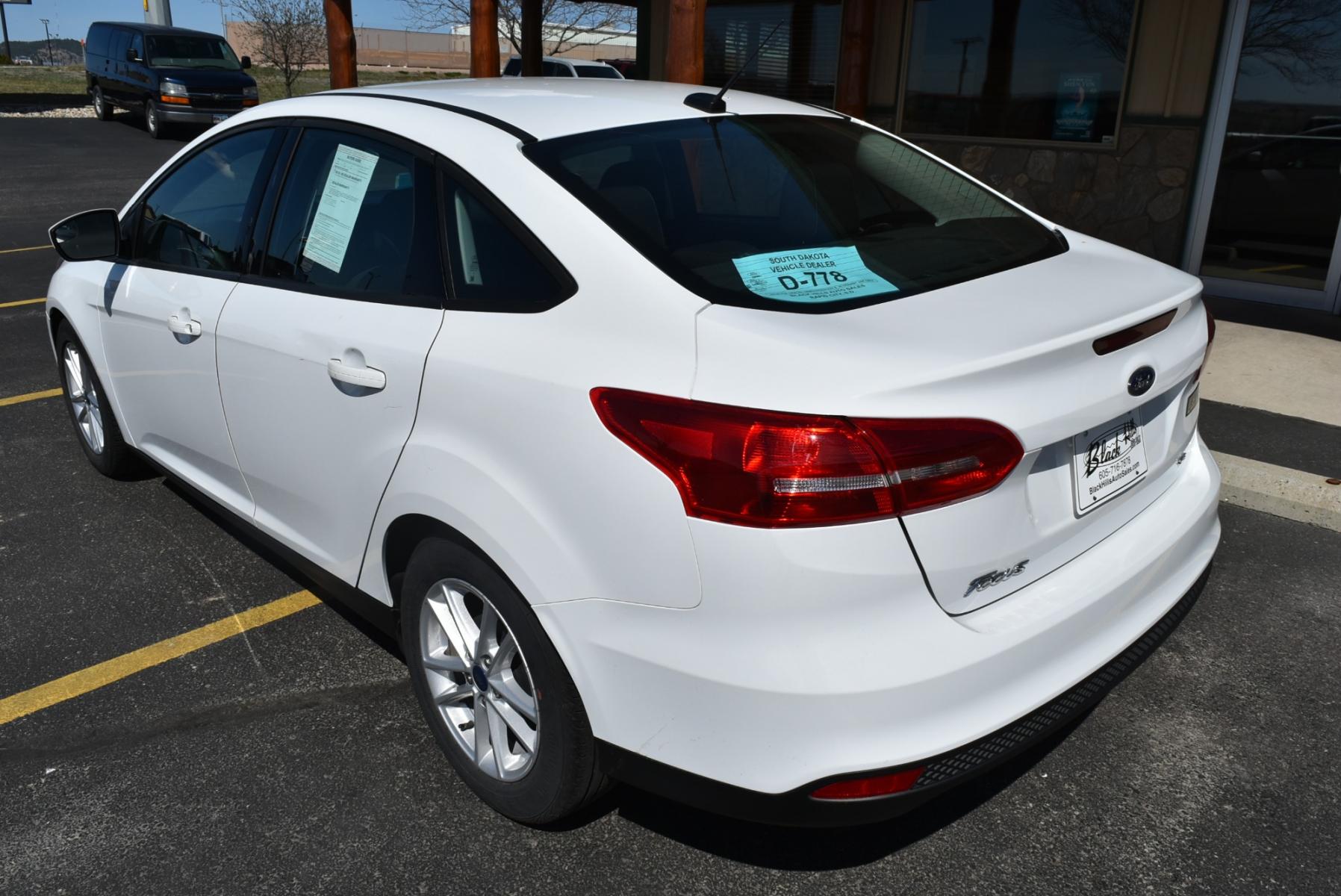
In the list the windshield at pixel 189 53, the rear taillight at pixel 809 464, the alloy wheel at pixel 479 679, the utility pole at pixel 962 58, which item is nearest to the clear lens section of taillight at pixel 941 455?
the rear taillight at pixel 809 464

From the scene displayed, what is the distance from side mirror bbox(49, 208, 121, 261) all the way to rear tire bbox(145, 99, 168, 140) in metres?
18.9

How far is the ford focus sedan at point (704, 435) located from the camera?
1.89 m

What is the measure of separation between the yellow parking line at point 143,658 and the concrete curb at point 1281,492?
3.72m

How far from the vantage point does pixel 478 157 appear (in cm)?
250

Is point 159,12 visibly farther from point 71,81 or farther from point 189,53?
point 71,81

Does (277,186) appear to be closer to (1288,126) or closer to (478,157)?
(478,157)

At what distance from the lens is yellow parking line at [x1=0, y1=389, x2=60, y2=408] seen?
5789 mm

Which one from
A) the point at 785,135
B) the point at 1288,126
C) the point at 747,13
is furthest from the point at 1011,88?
the point at 785,135

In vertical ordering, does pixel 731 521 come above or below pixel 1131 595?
above

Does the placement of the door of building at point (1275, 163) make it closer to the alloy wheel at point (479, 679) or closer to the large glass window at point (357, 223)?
the large glass window at point (357, 223)

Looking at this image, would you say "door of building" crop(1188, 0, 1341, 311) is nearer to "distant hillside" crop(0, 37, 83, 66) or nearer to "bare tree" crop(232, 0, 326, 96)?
"bare tree" crop(232, 0, 326, 96)

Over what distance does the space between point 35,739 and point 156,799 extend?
53 cm

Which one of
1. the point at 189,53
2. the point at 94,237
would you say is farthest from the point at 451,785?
the point at 189,53

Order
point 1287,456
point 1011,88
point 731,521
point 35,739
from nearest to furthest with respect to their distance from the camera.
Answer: point 731,521 → point 35,739 → point 1287,456 → point 1011,88
